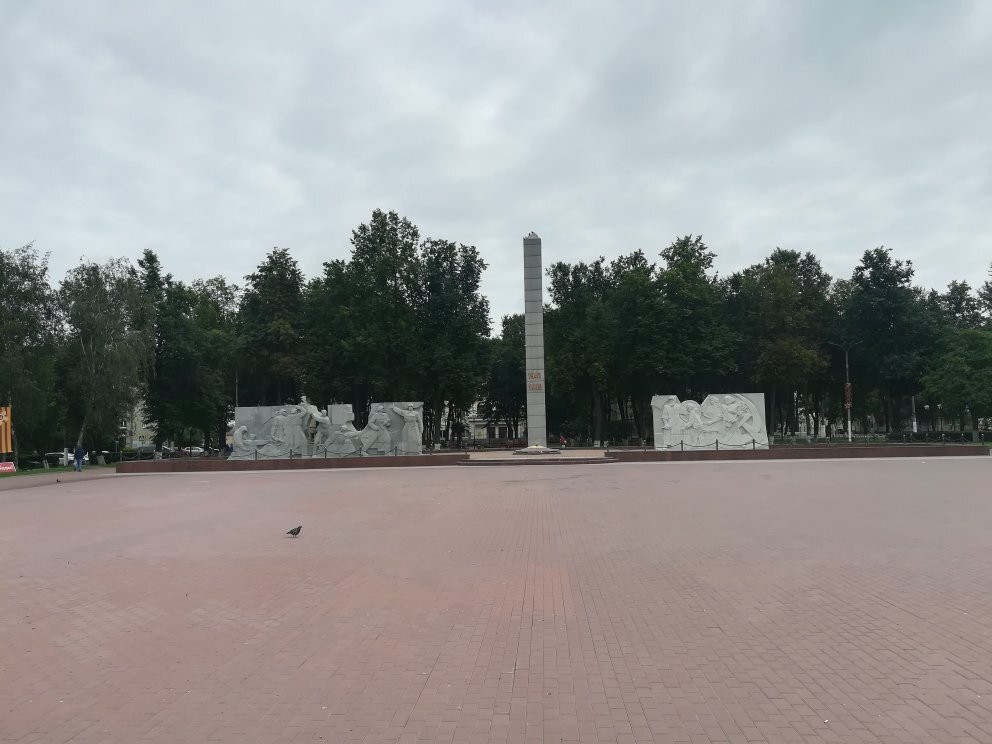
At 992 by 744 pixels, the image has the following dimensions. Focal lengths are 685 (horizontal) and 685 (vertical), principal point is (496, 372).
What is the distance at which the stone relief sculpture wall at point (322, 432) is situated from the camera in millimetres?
34594

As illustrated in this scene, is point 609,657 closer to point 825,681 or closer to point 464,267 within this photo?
point 825,681

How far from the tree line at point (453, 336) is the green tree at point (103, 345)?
0.32ft

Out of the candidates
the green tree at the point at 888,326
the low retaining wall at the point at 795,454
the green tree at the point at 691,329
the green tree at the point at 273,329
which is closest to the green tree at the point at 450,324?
the green tree at the point at 273,329

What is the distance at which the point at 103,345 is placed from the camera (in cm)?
3950

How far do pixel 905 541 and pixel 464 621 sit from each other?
711 cm

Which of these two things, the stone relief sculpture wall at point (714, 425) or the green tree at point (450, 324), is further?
the green tree at point (450, 324)

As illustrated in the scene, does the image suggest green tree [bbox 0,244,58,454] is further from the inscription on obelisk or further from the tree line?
the inscription on obelisk

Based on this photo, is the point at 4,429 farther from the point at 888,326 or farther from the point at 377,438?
the point at 888,326

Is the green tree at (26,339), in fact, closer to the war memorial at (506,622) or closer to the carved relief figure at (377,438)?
the carved relief figure at (377,438)

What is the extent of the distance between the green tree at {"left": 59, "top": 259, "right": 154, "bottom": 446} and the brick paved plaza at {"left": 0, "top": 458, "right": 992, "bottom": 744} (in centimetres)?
2896

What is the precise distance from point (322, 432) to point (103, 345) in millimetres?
15459

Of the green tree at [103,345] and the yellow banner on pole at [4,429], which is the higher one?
the green tree at [103,345]

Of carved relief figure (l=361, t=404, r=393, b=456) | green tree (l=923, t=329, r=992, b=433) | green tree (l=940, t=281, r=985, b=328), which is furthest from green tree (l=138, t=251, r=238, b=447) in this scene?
green tree (l=940, t=281, r=985, b=328)

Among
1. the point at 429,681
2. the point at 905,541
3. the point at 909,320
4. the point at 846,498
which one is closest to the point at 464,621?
the point at 429,681
